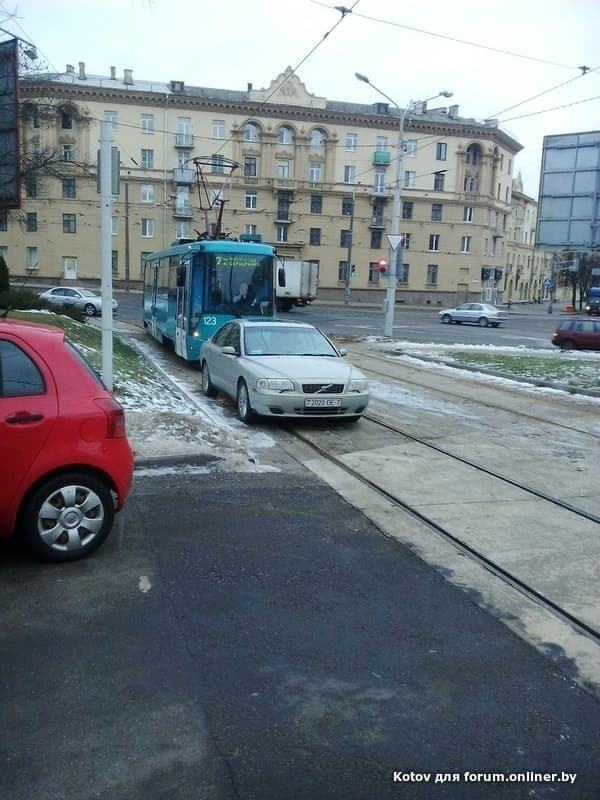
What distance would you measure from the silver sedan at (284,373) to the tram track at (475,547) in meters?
0.54

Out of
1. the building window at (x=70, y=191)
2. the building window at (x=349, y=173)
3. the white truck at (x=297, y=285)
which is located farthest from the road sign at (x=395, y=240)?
the building window at (x=70, y=191)

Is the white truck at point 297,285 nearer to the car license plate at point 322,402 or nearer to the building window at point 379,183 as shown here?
the building window at point 379,183

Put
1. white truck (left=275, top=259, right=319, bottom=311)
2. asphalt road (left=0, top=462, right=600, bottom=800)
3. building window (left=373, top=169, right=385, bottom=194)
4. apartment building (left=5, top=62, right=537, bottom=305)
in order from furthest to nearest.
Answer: building window (left=373, top=169, right=385, bottom=194), apartment building (left=5, top=62, right=537, bottom=305), white truck (left=275, top=259, right=319, bottom=311), asphalt road (left=0, top=462, right=600, bottom=800)

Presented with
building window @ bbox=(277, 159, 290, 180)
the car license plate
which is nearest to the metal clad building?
the car license plate

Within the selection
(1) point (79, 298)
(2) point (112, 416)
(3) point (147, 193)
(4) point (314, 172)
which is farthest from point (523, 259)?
(2) point (112, 416)

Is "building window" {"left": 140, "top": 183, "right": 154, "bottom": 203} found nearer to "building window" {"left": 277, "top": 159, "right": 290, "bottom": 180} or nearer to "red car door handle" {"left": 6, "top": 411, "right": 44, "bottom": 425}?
"building window" {"left": 277, "top": 159, "right": 290, "bottom": 180}

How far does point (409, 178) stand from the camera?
7219 centimetres

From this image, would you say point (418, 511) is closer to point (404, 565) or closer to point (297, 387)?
point (404, 565)

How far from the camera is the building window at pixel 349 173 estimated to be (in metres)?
71.4

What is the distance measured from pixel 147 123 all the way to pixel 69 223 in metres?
11.8

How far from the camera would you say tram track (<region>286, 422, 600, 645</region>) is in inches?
175

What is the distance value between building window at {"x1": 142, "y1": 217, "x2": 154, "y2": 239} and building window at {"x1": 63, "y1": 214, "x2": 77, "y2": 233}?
6378 mm

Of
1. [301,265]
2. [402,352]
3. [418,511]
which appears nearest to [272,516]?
[418,511]

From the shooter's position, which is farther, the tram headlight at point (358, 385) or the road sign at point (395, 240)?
the road sign at point (395, 240)
